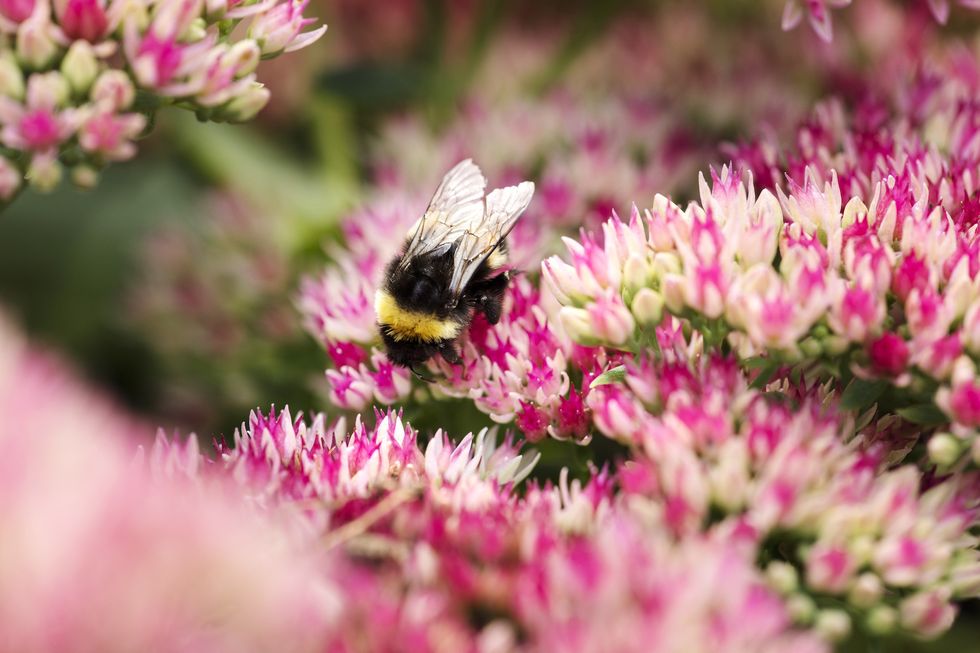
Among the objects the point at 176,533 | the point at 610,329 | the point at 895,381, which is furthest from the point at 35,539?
the point at 895,381

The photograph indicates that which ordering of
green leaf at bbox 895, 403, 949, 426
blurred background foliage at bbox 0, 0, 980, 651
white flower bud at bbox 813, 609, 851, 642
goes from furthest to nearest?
1. blurred background foliage at bbox 0, 0, 980, 651
2. green leaf at bbox 895, 403, 949, 426
3. white flower bud at bbox 813, 609, 851, 642

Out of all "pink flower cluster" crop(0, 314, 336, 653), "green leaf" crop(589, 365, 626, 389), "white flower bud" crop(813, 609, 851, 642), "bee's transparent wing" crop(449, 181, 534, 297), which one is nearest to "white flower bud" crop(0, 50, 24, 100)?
"pink flower cluster" crop(0, 314, 336, 653)

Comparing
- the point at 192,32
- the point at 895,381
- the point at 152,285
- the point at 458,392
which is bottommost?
the point at 152,285

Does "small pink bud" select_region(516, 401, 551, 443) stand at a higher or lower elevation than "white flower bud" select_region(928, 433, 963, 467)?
lower

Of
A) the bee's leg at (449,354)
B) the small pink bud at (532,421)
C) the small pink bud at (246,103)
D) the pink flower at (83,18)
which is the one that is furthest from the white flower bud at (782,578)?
the pink flower at (83,18)

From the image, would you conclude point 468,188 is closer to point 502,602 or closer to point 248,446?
point 248,446

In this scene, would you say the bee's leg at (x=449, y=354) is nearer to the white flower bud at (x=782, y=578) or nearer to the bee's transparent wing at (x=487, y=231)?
the bee's transparent wing at (x=487, y=231)

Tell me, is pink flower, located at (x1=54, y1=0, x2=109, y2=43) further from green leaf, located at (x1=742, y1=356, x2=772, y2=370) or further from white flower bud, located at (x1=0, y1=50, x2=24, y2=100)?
green leaf, located at (x1=742, y1=356, x2=772, y2=370)
